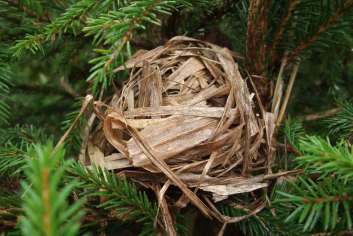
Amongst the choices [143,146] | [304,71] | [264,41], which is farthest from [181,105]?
[304,71]

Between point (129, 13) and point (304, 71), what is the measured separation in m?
0.79

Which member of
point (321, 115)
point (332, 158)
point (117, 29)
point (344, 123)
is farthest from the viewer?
point (321, 115)

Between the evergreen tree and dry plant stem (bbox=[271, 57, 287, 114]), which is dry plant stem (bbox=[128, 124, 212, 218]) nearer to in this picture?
the evergreen tree

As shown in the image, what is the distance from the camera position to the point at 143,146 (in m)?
0.77

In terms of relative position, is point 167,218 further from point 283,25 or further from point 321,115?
point 321,115

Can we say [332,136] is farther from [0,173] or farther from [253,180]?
[0,173]

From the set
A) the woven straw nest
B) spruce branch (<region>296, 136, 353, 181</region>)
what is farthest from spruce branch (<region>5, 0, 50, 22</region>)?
spruce branch (<region>296, 136, 353, 181</region>)

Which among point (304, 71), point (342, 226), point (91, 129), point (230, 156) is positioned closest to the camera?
point (342, 226)

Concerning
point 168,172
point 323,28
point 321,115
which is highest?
point 323,28

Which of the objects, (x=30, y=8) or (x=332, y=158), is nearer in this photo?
(x=332, y=158)

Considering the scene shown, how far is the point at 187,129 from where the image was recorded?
31.6 inches

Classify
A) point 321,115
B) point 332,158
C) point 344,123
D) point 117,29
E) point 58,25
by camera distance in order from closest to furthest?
1. point 332,158
2. point 117,29
3. point 58,25
4. point 344,123
5. point 321,115

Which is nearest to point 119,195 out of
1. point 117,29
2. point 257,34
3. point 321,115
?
point 117,29

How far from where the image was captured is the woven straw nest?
0.78m
